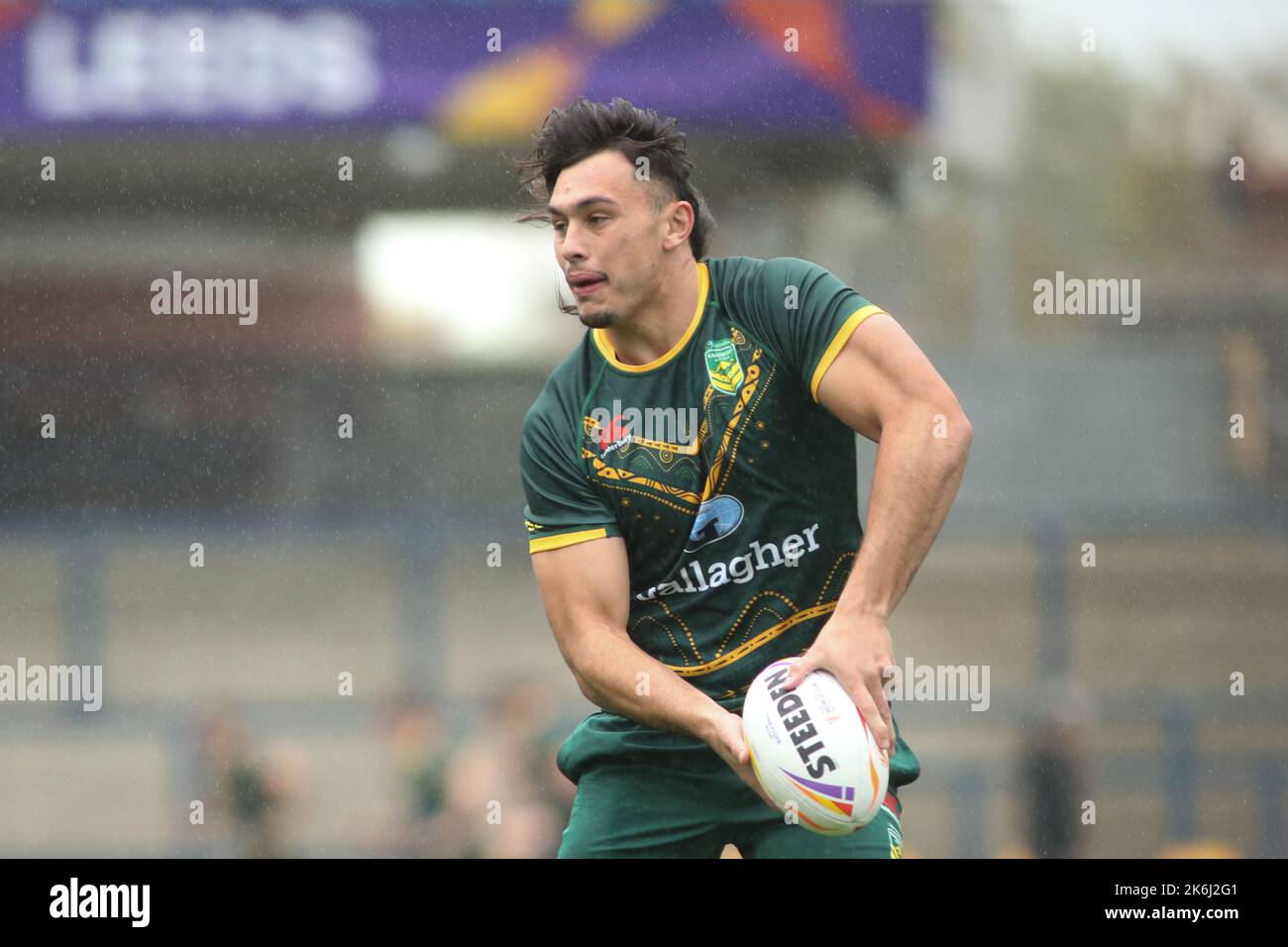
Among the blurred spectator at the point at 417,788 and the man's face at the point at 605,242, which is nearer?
the man's face at the point at 605,242

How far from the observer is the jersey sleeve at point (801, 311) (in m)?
4.20

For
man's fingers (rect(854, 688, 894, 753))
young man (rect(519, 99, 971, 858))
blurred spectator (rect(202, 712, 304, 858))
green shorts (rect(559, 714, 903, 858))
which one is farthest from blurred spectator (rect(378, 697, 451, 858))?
man's fingers (rect(854, 688, 894, 753))

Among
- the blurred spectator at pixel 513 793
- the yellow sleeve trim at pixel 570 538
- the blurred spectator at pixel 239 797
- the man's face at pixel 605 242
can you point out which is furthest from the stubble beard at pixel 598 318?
the blurred spectator at pixel 239 797

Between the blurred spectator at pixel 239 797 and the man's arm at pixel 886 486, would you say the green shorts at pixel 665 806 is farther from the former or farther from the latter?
the blurred spectator at pixel 239 797

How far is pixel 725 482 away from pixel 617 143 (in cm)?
92

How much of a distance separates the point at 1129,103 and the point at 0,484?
15.2m

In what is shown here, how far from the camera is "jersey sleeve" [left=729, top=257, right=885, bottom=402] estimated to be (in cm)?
420

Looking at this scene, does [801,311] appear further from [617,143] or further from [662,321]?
[617,143]

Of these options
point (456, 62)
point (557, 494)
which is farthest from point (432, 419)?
point (557, 494)

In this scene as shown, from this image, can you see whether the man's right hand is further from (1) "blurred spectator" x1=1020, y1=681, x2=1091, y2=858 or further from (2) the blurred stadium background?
(1) "blurred spectator" x1=1020, y1=681, x2=1091, y2=858

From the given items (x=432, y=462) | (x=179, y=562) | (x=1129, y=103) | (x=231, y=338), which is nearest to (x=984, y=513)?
(x=432, y=462)

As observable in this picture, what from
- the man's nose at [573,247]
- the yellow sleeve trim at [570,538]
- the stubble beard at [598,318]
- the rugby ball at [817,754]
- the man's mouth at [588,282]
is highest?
the man's nose at [573,247]

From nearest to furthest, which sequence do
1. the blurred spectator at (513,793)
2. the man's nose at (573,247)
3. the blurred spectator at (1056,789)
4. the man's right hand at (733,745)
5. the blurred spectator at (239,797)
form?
the man's right hand at (733,745)
the man's nose at (573,247)
the blurred spectator at (513,793)
the blurred spectator at (239,797)
the blurred spectator at (1056,789)

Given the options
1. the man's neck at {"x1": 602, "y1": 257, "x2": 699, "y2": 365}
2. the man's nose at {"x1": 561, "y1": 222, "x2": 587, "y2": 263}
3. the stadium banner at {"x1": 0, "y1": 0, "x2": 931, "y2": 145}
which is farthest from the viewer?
the stadium banner at {"x1": 0, "y1": 0, "x2": 931, "y2": 145}
